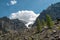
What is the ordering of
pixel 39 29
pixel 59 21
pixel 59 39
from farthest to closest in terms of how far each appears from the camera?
pixel 59 21 < pixel 39 29 < pixel 59 39

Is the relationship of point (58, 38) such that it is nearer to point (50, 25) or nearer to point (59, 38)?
point (59, 38)

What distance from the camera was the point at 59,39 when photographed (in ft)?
257

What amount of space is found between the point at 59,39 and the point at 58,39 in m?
0.79

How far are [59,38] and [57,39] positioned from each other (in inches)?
45.5

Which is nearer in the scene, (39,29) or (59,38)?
(59,38)

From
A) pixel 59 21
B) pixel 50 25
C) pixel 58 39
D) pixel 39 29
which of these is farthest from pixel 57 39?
pixel 59 21

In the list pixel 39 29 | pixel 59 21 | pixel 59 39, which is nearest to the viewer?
pixel 59 39

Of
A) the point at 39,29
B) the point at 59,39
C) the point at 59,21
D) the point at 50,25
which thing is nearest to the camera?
the point at 59,39

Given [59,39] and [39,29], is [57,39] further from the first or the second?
[39,29]

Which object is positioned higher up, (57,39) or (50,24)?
(50,24)

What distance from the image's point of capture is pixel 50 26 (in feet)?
421

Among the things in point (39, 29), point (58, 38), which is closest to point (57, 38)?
point (58, 38)

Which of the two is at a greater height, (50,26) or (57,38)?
(50,26)

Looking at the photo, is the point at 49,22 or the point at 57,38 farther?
the point at 49,22
